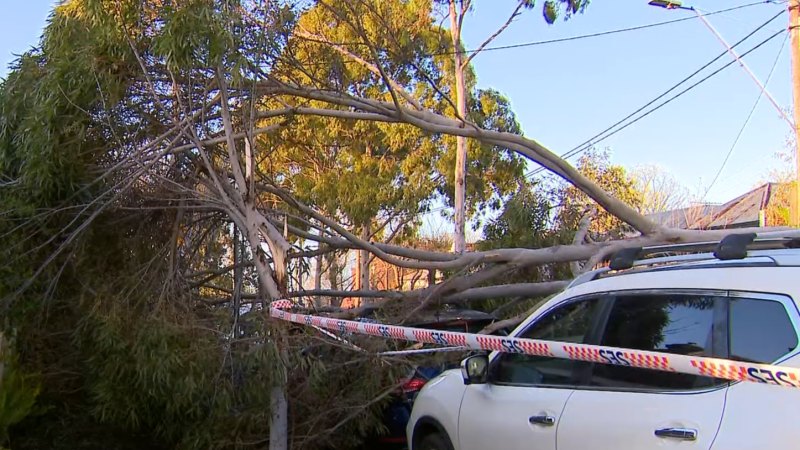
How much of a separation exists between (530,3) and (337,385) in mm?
8639

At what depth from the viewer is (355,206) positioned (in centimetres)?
1892

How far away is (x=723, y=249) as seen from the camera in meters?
3.57

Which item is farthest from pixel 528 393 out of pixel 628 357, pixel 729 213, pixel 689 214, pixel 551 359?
pixel 729 213

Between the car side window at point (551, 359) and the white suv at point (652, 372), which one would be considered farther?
the car side window at point (551, 359)

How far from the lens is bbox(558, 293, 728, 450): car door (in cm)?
325

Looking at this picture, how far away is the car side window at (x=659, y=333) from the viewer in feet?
11.3

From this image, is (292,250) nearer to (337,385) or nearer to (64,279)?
(337,385)

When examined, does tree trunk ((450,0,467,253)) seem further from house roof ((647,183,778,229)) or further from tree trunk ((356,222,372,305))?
house roof ((647,183,778,229))

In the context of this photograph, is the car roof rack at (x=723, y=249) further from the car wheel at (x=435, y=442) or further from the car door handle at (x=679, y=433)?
the car wheel at (x=435, y=442)

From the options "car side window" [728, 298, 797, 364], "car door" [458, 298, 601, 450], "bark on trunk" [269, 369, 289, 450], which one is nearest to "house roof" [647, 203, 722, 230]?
"bark on trunk" [269, 369, 289, 450]

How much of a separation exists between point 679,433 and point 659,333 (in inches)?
25.1

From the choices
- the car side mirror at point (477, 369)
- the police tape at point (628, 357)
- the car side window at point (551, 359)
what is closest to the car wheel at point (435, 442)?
the car side mirror at point (477, 369)

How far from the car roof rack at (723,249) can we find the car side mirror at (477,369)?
103 cm

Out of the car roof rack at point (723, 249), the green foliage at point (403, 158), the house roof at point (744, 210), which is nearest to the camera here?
the car roof rack at point (723, 249)
